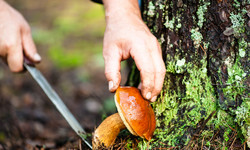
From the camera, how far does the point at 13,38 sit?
2.05 m

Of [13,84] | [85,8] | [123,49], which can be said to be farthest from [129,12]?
[85,8]

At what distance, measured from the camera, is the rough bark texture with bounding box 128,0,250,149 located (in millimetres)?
1651

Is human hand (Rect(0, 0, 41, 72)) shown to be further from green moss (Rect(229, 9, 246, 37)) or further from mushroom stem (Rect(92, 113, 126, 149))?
green moss (Rect(229, 9, 246, 37))

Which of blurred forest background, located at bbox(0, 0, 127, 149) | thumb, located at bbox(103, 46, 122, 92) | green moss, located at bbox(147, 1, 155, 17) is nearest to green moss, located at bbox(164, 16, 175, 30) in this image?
green moss, located at bbox(147, 1, 155, 17)

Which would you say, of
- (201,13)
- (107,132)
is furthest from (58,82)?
(201,13)

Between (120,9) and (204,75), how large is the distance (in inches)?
33.4

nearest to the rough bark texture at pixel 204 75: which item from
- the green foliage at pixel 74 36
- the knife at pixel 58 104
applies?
the knife at pixel 58 104

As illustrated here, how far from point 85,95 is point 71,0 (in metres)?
6.39

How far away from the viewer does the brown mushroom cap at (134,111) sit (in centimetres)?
154

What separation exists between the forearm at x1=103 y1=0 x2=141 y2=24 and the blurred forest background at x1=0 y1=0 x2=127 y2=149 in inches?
43.8

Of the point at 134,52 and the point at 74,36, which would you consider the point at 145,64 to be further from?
the point at 74,36

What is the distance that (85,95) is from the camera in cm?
451

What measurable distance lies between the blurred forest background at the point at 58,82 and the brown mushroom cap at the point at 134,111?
77 centimetres

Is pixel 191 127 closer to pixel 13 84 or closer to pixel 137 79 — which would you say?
pixel 137 79
